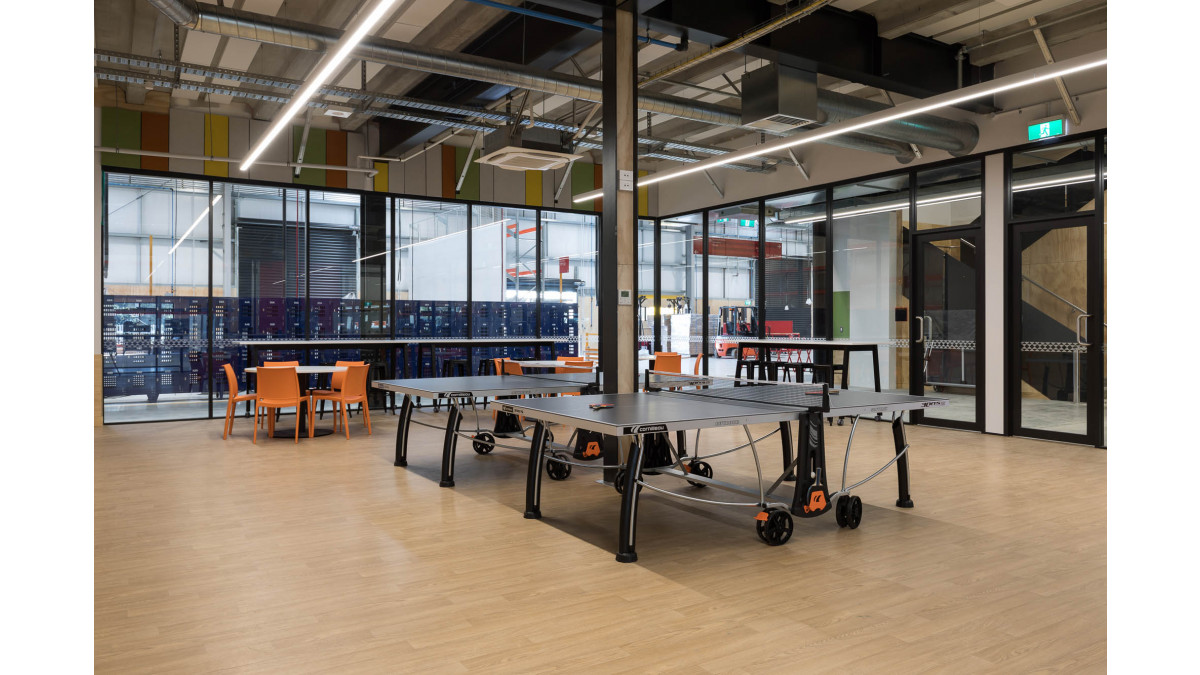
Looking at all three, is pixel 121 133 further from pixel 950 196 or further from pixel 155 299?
pixel 950 196

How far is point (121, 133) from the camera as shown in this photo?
1000 centimetres

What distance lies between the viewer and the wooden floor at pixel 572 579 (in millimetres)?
2918

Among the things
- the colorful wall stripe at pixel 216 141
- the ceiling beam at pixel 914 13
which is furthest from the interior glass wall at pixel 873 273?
the colorful wall stripe at pixel 216 141

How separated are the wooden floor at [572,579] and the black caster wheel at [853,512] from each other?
0.11 metres

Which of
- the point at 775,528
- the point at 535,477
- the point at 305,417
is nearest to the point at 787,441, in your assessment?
the point at 775,528

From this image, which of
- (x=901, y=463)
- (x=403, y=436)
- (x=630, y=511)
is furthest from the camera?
(x=403, y=436)

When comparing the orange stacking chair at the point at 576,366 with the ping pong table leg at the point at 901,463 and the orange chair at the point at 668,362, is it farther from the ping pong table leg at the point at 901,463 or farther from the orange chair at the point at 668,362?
the ping pong table leg at the point at 901,463

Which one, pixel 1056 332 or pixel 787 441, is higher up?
pixel 1056 332

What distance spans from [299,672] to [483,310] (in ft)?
32.8

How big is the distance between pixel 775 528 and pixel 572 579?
131cm

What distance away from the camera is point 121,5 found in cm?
718

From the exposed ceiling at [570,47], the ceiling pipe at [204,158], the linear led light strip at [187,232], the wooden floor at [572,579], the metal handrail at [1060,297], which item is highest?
the exposed ceiling at [570,47]

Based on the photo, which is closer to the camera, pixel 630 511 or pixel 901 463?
pixel 630 511
